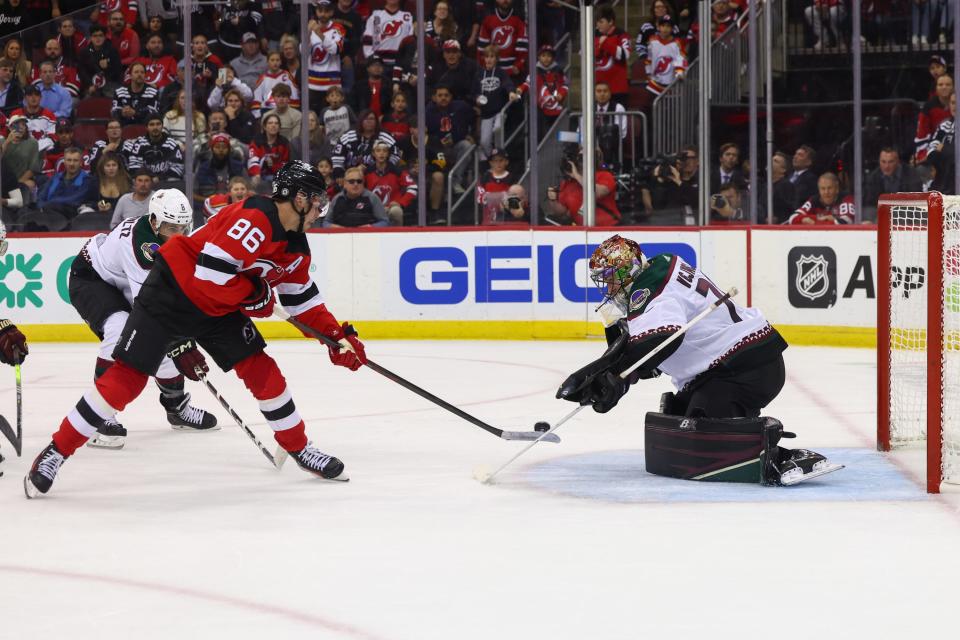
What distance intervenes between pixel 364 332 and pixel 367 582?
6.54 m

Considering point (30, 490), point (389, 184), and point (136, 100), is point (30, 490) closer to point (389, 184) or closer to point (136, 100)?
point (389, 184)

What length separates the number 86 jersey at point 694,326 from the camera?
175 inches

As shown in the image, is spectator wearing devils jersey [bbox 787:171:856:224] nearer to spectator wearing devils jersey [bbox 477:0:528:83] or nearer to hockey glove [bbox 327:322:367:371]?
spectator wearing devils jersey [bbox 477:0:528:83]

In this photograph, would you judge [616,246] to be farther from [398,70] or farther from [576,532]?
[398,70]

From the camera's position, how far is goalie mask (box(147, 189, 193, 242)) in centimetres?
529

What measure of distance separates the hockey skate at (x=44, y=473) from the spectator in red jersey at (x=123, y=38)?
23.3 feet

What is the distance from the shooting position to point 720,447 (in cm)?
451

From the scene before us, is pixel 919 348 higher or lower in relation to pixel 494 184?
lower

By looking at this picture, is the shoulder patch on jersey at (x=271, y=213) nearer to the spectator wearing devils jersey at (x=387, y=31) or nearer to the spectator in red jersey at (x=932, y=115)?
the spectator in red jersey at (x=932, y=115)

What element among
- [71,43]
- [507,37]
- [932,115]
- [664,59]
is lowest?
[932,115]

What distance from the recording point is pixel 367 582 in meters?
3.37

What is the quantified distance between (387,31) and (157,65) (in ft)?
5.72

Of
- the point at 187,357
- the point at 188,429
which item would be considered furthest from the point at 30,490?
the point at 188,429

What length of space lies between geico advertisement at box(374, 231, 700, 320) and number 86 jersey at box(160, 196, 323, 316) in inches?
203
